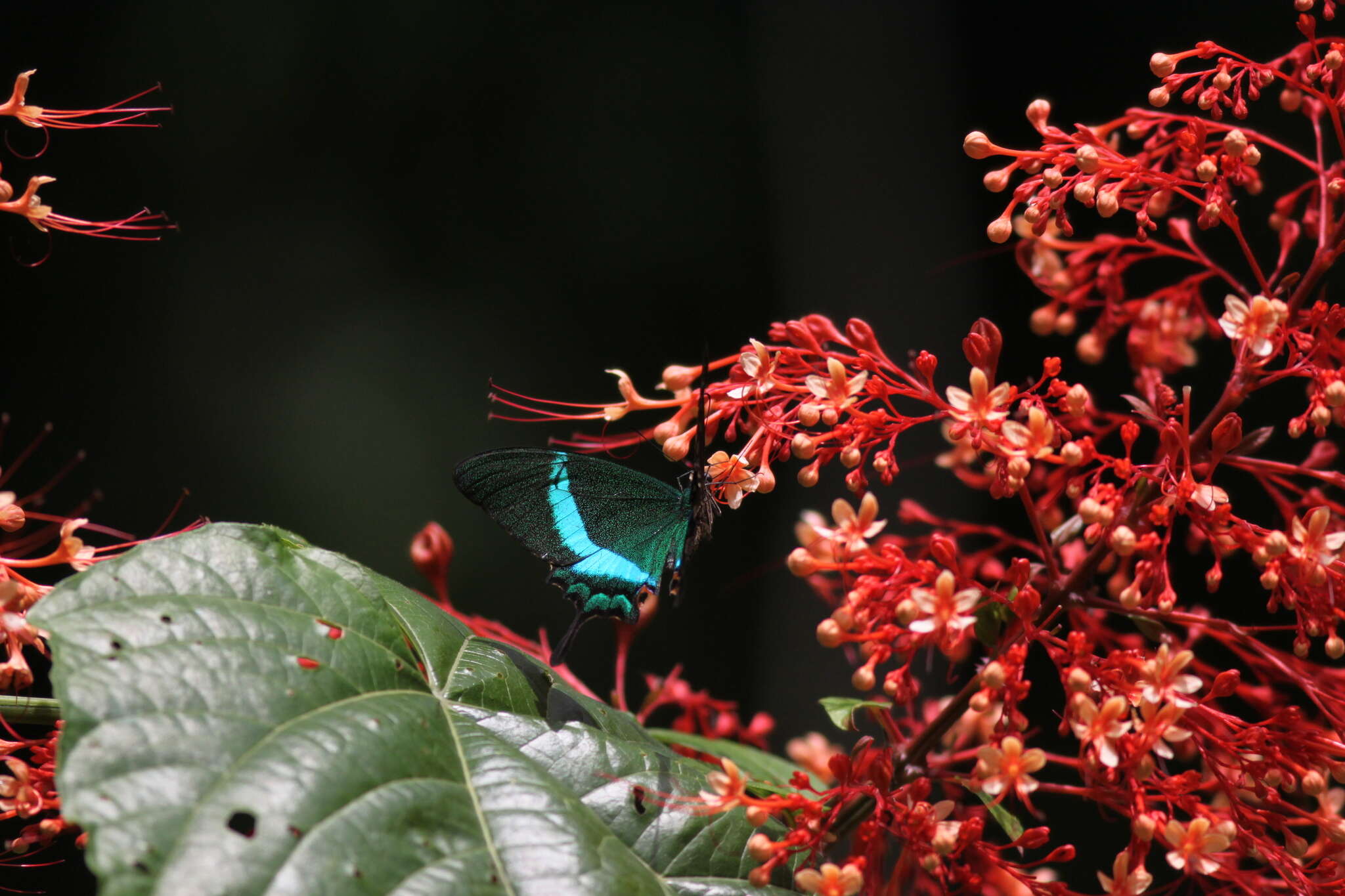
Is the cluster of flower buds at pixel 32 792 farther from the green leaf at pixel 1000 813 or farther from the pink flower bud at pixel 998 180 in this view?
the pink flower bud at pixel 998 180

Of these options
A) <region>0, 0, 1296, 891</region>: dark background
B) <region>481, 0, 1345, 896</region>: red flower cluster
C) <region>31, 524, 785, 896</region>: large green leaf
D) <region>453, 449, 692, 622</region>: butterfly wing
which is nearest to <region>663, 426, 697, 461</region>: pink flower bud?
<region>481, 0, 1345, 896</region>: red flower cluster

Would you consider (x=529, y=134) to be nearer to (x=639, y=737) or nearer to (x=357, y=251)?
(x=357, y=251)

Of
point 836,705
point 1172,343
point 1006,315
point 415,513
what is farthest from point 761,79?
point 836,705

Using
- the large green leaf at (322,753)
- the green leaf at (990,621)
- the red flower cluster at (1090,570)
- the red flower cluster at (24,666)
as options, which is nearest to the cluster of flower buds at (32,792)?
the red flower cluster at (24,666)

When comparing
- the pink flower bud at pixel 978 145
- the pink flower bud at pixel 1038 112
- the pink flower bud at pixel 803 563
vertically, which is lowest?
the pink flower bud at pixel 803 563

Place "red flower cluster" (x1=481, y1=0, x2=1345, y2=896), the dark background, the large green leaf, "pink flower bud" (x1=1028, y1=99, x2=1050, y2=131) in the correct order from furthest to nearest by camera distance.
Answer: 1. the dark background
2. "pink flower bud" (x1=1028, y1=99, x2=1050, y2=131)
3. "red flower cluster" (x1=481, y1=0, x2=1345, y2=896)
4. the large green leaf

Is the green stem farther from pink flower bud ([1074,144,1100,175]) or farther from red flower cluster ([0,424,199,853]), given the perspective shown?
pink flower bud ([1074,144,1100,175])
